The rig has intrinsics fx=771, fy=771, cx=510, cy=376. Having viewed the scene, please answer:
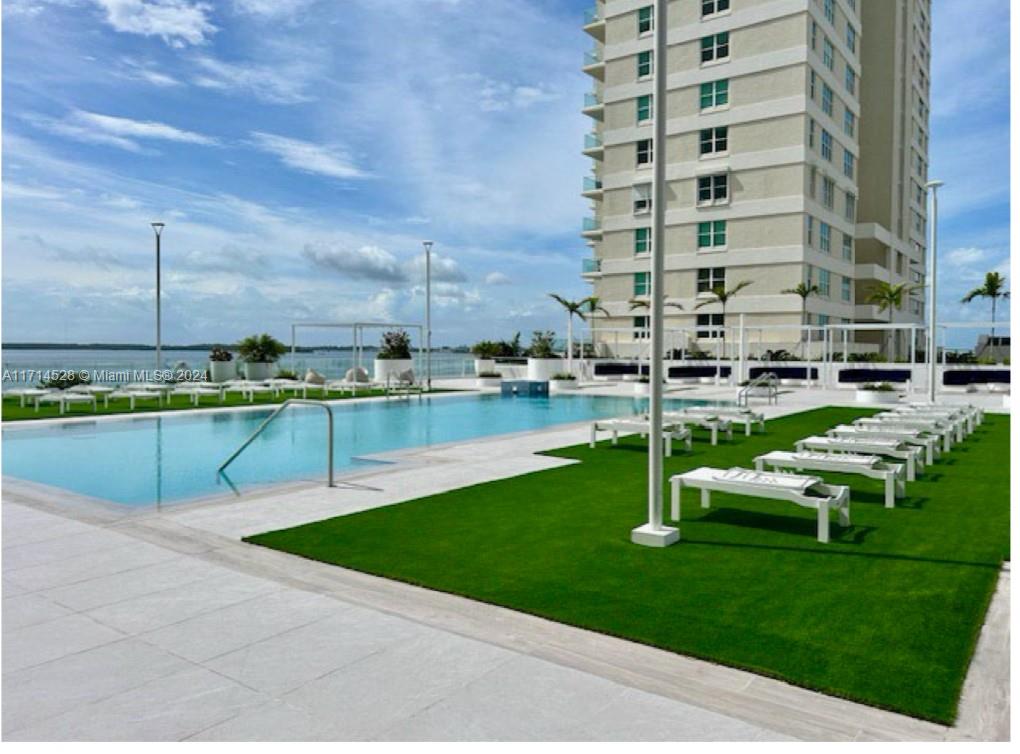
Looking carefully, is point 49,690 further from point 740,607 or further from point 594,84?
point 594,84

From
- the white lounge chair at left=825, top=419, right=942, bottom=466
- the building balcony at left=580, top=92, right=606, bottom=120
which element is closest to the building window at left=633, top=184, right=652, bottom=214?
the building balcony at left=580, top=92, right=606, bottom=120

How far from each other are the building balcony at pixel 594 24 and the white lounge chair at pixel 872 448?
5082cm

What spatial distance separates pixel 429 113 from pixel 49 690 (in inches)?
834

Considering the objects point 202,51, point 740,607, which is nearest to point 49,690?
point 740,607

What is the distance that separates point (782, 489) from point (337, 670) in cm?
470

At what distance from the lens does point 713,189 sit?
158 ft

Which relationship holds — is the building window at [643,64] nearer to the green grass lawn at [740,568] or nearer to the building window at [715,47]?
the building window at [715,47]

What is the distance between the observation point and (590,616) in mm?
5152

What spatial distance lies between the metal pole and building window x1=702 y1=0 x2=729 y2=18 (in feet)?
153

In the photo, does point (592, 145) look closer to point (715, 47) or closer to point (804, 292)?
point (715, 47)

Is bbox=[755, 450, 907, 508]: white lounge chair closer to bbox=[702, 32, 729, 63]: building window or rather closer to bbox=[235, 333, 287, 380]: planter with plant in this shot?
bbox=[235, 333, 287, 380]: planter with plant

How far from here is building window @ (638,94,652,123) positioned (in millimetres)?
49938

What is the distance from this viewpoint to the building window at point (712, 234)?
47.9 metres

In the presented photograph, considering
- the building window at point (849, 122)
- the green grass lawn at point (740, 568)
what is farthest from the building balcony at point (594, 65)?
the green grass lawn at point (740, 568)
